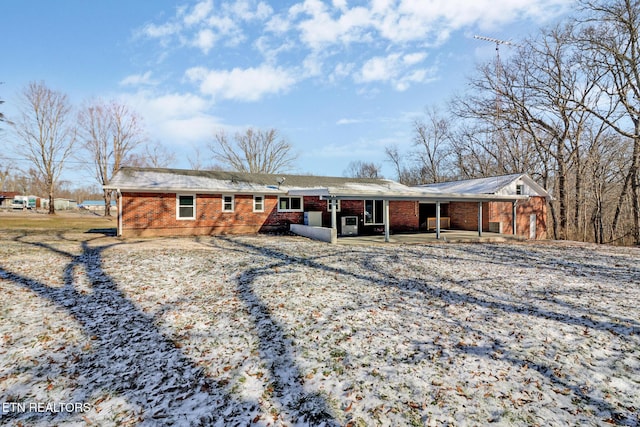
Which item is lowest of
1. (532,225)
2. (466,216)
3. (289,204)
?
(532,225)

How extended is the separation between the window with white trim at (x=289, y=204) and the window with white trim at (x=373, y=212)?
390 cm

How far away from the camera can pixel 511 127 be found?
22.4 m

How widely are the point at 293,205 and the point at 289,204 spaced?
0.83 feet

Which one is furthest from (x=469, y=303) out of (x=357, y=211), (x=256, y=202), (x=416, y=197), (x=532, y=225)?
(x=532, y=225)

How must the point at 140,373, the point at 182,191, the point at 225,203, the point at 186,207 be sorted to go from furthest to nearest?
the point at 225,203
the point at 186,207
the point at 182,191
the point at 140,373

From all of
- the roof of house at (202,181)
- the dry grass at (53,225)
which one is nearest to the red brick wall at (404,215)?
the roof of house at (202,181)

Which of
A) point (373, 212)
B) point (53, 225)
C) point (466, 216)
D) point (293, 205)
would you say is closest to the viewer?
point (293, 205)

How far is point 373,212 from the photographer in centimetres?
1803

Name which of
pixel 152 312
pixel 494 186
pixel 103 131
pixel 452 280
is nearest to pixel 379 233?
pixel 494 186

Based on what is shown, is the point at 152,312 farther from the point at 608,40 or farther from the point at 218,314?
the point at 608,40

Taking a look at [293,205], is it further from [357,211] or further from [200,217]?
[200,217]

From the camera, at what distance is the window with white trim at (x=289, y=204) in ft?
56.6

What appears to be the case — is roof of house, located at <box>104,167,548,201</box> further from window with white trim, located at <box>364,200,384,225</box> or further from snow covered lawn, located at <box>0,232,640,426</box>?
snow covered lawn, located at <box>0,232,640,426</box>

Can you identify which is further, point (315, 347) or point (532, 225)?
point (532, 225)
